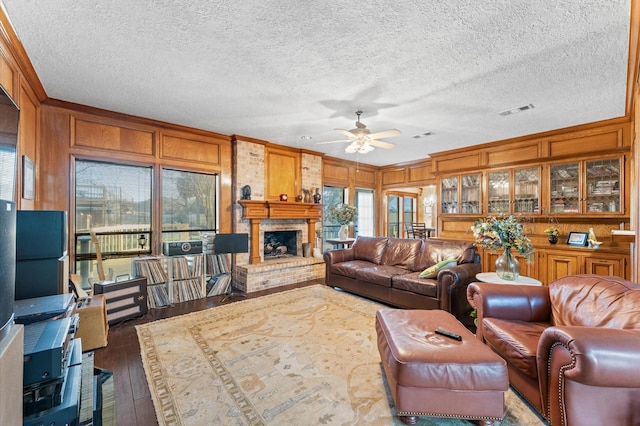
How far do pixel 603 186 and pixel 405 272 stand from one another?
128 inches

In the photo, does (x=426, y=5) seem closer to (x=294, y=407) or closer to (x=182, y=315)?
(x=294, y=407)

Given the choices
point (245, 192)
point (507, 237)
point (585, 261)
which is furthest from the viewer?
point (245, 192)

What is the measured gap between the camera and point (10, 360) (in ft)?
2.84

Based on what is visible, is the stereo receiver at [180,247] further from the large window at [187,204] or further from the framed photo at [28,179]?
the framed photo at [28,179]

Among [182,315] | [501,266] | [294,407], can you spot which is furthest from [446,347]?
[182,315]

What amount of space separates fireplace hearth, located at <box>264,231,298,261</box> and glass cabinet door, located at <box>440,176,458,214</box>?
322 centimetres

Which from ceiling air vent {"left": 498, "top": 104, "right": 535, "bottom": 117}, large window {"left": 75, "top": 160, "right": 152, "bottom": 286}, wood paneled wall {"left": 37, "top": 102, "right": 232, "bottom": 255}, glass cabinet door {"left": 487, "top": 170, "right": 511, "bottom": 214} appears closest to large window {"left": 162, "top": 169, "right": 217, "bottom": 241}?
wood paneled wall {"left": 37, "top": 102, "right": 232, "bottom": 255}

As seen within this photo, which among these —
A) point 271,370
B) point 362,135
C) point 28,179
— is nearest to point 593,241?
point 362,135

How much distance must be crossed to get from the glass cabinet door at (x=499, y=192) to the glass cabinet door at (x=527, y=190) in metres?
0.12

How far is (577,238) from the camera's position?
442 cm

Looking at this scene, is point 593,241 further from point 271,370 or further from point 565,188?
point 271,370

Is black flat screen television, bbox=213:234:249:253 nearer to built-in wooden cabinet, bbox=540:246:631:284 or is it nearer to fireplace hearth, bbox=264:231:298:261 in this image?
fireplace hearth, bbox=264:231:298:261

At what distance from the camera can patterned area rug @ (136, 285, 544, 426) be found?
69.8 inches

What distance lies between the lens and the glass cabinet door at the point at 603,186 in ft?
13.4
